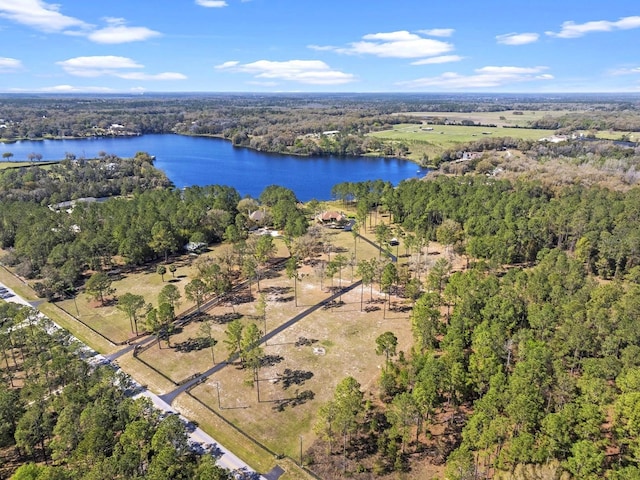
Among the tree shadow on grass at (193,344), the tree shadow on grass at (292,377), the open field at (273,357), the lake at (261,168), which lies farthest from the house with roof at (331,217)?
the tree shadow on grass at (292,377)

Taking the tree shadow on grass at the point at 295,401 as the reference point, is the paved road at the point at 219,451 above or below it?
below

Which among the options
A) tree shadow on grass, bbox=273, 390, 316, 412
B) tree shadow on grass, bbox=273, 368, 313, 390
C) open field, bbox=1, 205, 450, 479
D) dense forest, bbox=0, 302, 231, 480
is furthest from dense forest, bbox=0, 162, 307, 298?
tree shadow on grass, bbox=273, 390, 316, 412

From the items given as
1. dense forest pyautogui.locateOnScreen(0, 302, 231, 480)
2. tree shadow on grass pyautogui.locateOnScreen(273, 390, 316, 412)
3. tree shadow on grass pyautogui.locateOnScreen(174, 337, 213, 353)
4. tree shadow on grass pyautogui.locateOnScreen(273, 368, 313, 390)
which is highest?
dense forest pyautogui.locateOnScreen(0, 302, 231, 480)

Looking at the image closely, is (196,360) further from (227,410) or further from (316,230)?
(316,230)

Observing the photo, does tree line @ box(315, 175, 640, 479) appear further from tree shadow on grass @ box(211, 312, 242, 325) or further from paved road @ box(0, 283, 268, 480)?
tree shadow on grass @ box(211, 312, 242, 325)

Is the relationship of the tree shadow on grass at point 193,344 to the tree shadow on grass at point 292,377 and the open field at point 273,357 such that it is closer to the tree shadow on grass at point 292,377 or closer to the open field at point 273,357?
the open field at point 273,357

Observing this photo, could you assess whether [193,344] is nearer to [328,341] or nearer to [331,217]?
[328,341]
